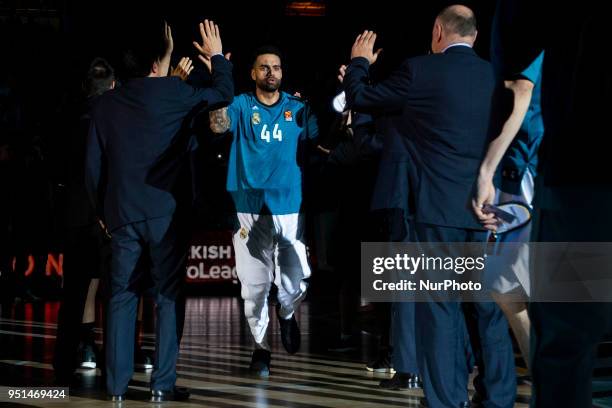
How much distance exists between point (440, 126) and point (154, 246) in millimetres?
1810

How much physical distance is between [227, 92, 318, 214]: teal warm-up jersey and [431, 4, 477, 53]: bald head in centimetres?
232

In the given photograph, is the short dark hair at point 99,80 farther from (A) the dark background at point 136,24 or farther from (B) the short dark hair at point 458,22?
(A) the dark background at point 136,24

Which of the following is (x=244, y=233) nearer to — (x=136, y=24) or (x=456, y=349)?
(x=456, y=349)

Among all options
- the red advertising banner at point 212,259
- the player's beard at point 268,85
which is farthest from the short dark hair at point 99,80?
the red advertising banner at point 212,259

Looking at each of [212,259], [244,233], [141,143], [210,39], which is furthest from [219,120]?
[212,259]

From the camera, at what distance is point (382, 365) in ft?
23.4

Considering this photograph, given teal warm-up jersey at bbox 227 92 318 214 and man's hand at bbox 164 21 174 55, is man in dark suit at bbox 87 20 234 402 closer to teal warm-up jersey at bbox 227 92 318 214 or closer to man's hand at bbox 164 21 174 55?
man's hand at bbox 164 21 174 55

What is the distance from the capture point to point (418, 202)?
17.0 ft

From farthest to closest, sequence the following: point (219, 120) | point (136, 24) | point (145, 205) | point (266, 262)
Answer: point (136, 24) < point (266, 262) < point (219, 120) < point (145, 205)

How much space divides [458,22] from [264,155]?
247 cm

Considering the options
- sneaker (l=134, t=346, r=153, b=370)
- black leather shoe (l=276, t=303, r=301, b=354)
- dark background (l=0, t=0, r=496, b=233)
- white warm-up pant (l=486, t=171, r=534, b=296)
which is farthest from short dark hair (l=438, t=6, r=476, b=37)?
dark background (l=0, t=0, r=496, b=233)

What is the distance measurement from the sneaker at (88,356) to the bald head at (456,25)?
361cm

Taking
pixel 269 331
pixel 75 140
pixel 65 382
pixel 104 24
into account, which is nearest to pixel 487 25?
pixel 269 331

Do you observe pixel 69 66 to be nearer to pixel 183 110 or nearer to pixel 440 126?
pixel 183 110
